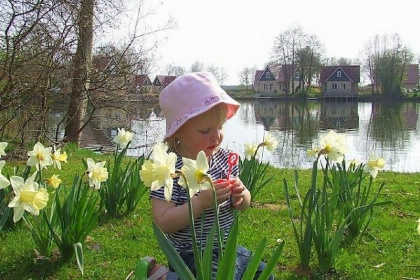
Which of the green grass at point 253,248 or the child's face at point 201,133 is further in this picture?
the green grass at point 253,248

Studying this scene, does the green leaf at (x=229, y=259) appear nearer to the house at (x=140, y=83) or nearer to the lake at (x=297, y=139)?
the lake at (x=297, y=139)

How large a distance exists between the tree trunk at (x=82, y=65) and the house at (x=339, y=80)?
49.7 metres

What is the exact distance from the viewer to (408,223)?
427cm

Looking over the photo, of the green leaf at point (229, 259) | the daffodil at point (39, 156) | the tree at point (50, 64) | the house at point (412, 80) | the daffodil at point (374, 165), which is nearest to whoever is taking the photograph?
the green leaf at point (229, 259)

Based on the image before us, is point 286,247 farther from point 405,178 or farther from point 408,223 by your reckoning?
point 405,178

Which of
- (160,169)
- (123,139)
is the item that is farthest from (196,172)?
(123,139)

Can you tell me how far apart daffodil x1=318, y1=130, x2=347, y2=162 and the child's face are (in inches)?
34.4

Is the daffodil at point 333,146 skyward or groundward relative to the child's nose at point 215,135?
groundward

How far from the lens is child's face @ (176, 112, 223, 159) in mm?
2094

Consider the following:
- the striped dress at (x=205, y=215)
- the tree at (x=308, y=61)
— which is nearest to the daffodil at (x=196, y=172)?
the striped dress at (x=205, y=215)

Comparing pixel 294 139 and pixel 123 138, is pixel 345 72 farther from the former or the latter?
pixel 123 138

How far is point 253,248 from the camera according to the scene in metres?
3.50

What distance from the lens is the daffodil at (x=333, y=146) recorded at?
2.70 metres

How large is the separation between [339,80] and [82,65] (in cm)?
5298
